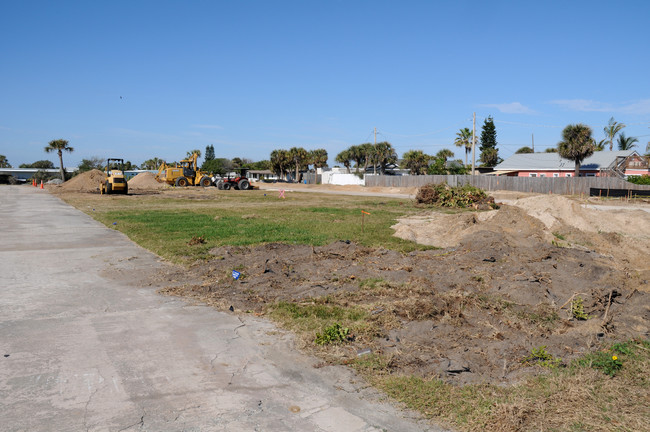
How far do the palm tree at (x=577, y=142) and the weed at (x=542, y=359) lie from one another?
53.6 meters

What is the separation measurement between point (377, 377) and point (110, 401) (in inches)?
106

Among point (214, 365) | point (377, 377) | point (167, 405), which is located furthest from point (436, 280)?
point (167, 405)

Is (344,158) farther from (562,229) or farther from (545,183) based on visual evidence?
(562,229)

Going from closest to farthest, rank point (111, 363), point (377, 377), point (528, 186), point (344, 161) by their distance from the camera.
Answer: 1. point (377, 377)
2. point (111, 363)
3. point (528, 186)
4. point (344, 161)

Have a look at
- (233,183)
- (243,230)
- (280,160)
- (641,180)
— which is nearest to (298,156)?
(280,160)

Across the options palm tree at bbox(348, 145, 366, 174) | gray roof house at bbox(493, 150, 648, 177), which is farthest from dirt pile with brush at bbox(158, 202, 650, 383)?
palm tree at bbox(348, 145, 366, 174)

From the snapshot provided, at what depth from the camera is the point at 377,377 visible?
202 inches

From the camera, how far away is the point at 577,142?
52188 millimetres

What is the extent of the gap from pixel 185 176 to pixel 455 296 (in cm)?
4554

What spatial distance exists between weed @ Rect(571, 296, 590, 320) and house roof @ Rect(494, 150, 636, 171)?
61185 mm

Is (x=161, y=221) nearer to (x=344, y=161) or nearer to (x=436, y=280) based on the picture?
(x=436, y=280)

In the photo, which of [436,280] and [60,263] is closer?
[436,280]

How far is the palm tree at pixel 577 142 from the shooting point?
5188cm

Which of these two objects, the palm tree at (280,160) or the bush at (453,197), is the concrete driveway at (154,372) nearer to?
the bush at (453,197)
